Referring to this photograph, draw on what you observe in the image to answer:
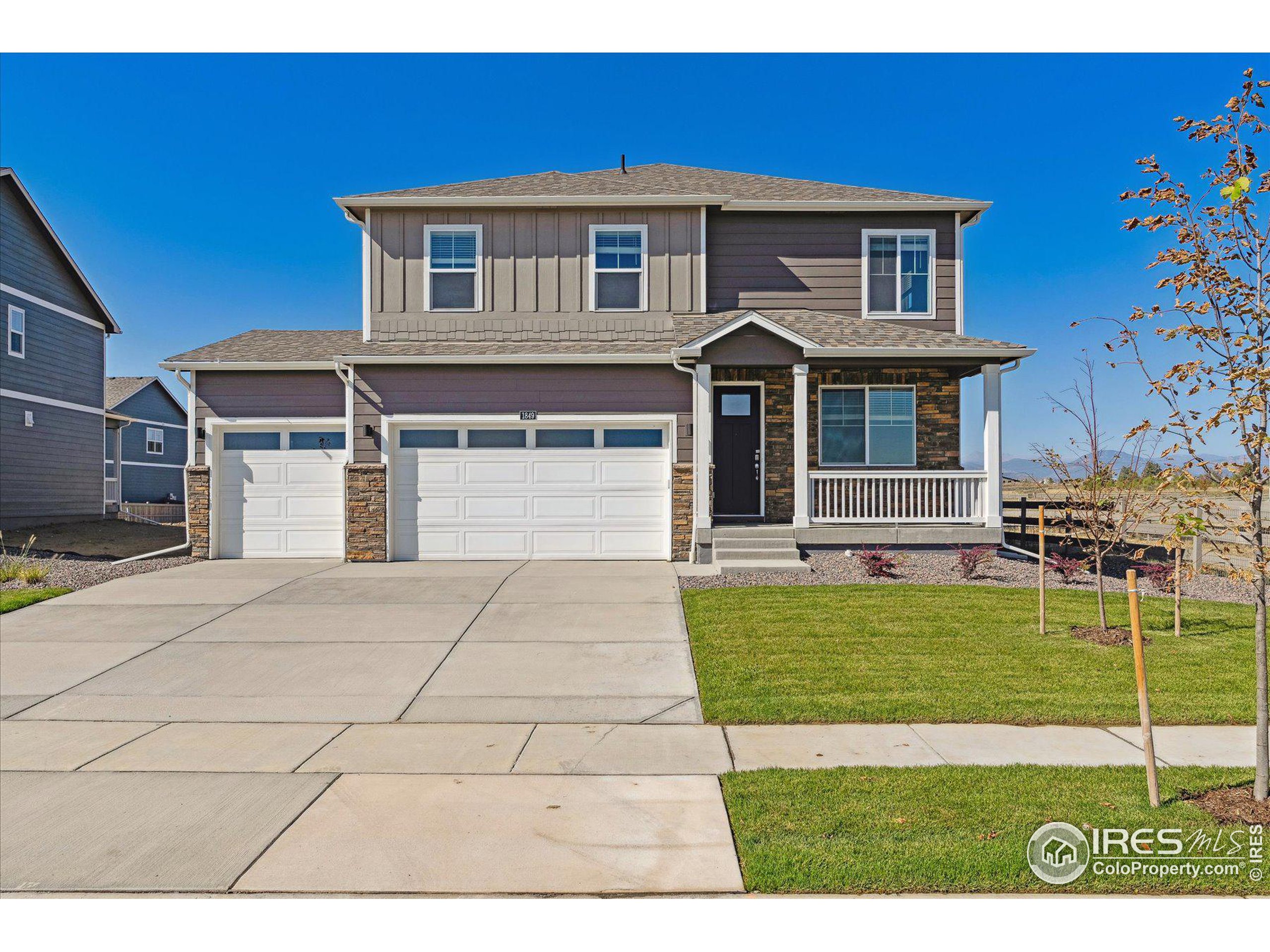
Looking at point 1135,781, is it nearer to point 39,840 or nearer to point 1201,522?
point 1201,522

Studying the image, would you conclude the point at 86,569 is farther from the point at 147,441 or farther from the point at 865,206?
the point at 147,441

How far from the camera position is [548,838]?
407cm

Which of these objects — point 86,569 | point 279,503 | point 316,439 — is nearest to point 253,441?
point 316,439

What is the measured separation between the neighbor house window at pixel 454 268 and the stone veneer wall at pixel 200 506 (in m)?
5.18

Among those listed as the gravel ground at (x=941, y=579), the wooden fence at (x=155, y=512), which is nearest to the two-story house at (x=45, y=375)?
the wooden fence at (x=155, y=512)

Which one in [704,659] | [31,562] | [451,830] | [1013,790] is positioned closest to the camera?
[451,830]

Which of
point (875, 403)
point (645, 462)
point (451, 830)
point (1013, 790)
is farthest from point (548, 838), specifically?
point (875, 403)

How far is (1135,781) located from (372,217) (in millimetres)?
14458

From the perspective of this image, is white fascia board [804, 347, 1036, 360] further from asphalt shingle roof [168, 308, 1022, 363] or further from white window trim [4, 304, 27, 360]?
white window trim [4, 304, 27, 360]

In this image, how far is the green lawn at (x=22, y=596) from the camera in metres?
9.71

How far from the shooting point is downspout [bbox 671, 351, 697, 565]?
1280cm

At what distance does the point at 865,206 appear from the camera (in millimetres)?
14711

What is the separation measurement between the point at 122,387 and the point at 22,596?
26.9m

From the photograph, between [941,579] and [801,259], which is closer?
[941,579]
